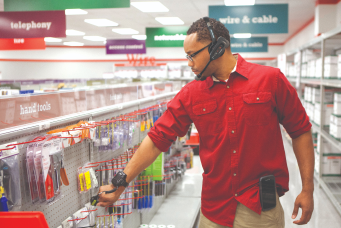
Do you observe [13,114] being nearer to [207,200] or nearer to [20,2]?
[207,200]

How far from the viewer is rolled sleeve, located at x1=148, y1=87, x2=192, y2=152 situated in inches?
66.7

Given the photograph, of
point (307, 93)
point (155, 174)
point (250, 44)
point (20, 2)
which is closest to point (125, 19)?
point (250, 44)

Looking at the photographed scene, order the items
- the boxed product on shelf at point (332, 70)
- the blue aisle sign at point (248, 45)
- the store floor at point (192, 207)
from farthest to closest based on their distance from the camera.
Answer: the blue aisle sign at point (248, 45)
the boxed product on shelf at point (332, 70)
the store floor at point (192, 207)

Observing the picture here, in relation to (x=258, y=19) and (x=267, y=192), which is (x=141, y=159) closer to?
(x=267, y=192)

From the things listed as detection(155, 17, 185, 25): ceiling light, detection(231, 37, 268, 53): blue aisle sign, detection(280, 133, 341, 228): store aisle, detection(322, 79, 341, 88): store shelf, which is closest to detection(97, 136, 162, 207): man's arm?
detection(280, 133, 341, 228): store aisle

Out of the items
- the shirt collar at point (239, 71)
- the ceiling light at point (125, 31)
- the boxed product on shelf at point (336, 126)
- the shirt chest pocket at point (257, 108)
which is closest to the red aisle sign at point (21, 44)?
the ceiling light at point (125, 31)

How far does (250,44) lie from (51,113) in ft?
28.4

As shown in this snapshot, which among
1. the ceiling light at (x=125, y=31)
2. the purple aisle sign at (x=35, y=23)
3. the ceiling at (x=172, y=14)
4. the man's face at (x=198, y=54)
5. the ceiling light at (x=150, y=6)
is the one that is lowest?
the man's face at (x=198, y=54)

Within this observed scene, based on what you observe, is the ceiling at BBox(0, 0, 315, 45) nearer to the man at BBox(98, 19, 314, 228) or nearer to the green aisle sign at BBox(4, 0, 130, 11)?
the green aisle sign at BBox(4, 0, 130, 11)

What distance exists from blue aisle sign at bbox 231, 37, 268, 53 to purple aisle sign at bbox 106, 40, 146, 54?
11.0ft

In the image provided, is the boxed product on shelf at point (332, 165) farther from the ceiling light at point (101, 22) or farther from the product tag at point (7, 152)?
the ceiling light at point (101, 22)

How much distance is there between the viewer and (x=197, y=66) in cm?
161

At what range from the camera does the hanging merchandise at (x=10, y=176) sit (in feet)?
4.48

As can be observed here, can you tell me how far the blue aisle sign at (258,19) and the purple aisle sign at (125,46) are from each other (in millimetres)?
5441
